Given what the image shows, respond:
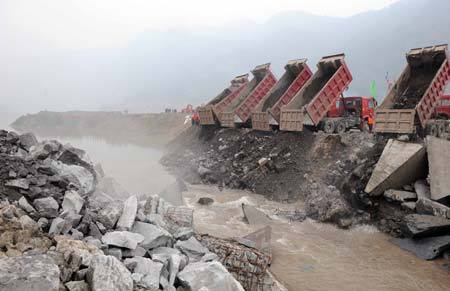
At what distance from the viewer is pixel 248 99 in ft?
58.4

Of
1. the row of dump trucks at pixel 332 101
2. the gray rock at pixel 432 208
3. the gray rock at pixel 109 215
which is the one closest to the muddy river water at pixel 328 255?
the gray rock at pixel 432 208

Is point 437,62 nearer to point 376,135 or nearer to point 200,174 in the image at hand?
point 376,135

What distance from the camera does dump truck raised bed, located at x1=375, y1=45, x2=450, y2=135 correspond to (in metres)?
11.1

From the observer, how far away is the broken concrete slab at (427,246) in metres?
7.23

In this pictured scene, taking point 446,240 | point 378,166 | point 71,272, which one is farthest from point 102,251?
point 378,166

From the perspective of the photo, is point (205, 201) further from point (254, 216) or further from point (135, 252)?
point (135, 252)

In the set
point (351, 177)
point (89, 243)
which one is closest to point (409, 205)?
point (351, 177)

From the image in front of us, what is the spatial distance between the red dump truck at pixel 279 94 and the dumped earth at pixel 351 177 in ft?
2.01

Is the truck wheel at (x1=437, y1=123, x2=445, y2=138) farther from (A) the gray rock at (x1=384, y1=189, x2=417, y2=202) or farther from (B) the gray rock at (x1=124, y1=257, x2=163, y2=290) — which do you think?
(B) the gray rock at (x1=124, y1=257, x2=163, y2=290)

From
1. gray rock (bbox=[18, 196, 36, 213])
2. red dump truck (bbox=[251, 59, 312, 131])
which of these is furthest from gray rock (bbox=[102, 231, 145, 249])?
red dump truck (bbox=[251, 59, 312, 131])

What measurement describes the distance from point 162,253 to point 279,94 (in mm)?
13134

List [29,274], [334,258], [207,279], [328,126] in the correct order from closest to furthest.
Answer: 1. [29,274]
2. [207,279]
3. [334,258]
4. [328,126]

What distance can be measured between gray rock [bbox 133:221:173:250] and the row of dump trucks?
8590mm

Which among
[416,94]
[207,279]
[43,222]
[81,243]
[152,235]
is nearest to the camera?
[81,243]
